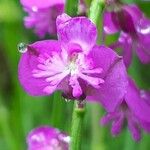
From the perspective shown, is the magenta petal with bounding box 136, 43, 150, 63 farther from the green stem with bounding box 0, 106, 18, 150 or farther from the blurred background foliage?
the green stem with bounding box 0, 106, 18, 150

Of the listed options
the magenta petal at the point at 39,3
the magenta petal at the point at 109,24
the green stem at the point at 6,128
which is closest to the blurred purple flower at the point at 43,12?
the magenta petal at the point at 39,3

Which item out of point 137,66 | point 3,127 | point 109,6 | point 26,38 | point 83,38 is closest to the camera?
point 83,38

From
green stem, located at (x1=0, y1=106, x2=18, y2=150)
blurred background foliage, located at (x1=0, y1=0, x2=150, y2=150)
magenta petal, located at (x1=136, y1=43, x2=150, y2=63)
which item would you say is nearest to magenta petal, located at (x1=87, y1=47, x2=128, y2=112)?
magenta petal, located at (x1=136, y1=43, x2=150, y2=63)

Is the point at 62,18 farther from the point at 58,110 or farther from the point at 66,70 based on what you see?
the point at 58,110

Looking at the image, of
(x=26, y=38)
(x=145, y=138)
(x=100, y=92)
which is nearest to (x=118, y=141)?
(x=145, y=138)

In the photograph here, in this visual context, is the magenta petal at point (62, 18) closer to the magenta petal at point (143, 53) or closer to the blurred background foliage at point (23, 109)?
the magenta petal at point (143, 53)

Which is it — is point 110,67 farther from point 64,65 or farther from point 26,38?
point 26,38

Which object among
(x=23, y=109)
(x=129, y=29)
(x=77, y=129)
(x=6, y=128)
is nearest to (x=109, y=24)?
(x=129, y=29)
